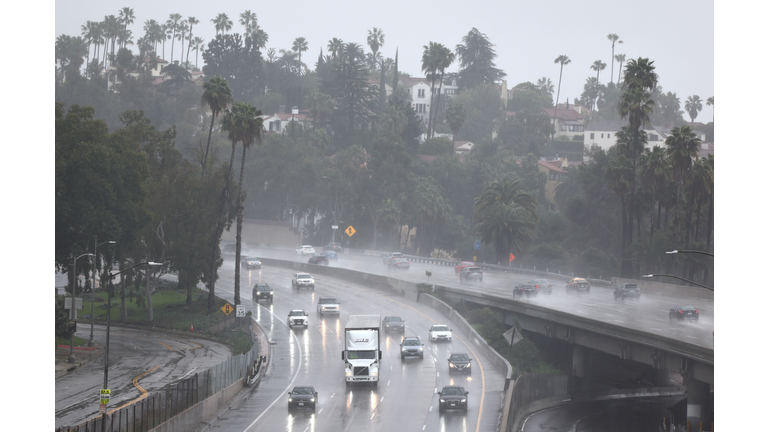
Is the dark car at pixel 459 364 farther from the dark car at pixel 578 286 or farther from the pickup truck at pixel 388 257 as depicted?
the pickup truck at pixel 388 257

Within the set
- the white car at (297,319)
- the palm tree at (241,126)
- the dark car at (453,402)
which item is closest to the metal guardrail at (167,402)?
the dark car at (453,402)

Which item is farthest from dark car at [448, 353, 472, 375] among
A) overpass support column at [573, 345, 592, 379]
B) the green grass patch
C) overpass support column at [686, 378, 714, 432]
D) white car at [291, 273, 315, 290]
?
white car at [291, 273, 315, 290]

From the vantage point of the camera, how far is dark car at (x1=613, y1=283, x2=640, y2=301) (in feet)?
259

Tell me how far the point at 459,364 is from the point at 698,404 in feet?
51.5

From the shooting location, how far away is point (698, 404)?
5241 cm

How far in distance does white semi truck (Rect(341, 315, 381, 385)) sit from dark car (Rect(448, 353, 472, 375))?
216 inches

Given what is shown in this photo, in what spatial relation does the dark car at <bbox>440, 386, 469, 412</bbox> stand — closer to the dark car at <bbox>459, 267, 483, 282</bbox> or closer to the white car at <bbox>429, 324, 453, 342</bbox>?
the white car at <bbox>429, 324, 453, 342</bbox>

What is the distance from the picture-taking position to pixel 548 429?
53875 mm

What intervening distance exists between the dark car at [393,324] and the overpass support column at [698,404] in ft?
86.9

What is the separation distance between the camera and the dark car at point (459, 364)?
5553 centimetres

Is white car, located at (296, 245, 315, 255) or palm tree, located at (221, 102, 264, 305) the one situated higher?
palm tree, located at (221, 102, 264, 305)

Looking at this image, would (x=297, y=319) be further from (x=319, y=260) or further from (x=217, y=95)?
(x=319, y=260)

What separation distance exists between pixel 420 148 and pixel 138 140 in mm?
104346
